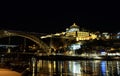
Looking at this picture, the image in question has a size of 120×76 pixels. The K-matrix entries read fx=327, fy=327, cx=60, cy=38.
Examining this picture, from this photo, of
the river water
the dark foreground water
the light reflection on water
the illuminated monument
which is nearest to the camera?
the dark foreground water

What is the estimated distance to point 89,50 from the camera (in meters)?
89.5

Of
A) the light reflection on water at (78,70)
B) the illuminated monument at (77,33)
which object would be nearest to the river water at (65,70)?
the light reflection on water at (78,70)

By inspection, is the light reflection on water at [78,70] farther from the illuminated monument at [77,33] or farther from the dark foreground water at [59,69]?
the illuminated monument at [77,33]

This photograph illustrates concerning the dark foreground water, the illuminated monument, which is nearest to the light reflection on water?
the dark foreground water

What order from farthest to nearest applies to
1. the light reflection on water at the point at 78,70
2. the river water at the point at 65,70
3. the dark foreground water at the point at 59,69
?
the light reflection on water at the point at 78,70, the river water at the point at 65,70, the dark foreground water at the point at 59,69

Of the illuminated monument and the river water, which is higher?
the illuminated monument

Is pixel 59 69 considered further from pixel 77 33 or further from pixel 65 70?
pixel 77 33

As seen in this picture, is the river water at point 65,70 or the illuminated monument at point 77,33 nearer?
the river water at point 65,70

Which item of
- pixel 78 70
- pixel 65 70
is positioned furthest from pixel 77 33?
pixel 65 70

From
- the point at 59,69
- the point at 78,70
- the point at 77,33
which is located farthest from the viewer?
the point at 77,33

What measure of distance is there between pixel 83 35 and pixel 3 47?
4870 cm

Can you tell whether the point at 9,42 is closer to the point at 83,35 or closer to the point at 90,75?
the point at 83,35

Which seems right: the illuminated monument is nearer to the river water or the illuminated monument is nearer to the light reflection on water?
the river water

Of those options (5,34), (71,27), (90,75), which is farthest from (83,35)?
(90,75)
